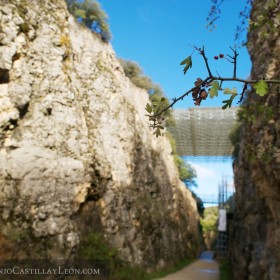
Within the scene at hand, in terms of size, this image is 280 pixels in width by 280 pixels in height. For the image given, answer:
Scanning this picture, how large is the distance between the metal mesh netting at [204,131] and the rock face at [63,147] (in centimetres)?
1849

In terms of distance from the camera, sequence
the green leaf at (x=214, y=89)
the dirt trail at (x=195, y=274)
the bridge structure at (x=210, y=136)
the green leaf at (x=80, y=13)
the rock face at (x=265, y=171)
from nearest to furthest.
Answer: the green leaf at (x=214, y=89), the rock face at (x=265, y=171), the dirt trail at (x=195, y=274), the green leaf at (x=80, y=13), the bridge structure at (x=210, y=136)

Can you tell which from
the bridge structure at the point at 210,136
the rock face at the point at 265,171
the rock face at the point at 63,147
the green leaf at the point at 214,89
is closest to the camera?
the green leaf at the point at 214,89

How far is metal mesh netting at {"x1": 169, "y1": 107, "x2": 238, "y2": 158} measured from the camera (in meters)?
41.8

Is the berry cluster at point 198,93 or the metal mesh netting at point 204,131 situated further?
the metal mesh netting at point 204,131

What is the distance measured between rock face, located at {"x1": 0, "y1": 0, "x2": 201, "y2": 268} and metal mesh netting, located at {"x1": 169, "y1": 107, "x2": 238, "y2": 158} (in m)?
18.5

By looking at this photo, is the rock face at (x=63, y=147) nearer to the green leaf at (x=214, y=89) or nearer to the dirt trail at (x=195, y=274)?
the dirt trail at (x=195, y=274)

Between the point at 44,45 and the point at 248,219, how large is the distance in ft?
38.7

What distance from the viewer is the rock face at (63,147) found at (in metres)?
11.3

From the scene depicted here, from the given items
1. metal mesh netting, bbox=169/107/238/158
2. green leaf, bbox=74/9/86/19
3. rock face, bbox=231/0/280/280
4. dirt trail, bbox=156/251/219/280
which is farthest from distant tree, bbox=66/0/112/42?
metal mesh netting, bbox=169/107/238/158

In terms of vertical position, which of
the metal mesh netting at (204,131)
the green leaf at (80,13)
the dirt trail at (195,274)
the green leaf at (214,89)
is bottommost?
the dirt trail at (195,274)

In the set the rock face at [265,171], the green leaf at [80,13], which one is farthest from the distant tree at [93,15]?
the rock face at [265,171]

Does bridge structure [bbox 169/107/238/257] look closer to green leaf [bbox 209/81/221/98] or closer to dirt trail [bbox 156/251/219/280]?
dirt trail [bbox 156/251/219/280]

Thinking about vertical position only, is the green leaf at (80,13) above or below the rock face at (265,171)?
above

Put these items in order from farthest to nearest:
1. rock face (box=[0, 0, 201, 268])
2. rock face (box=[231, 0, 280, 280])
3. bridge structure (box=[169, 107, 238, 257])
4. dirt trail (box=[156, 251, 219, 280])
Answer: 1. bridge structure (box=[169, 107, 238, 257])
2. dirt trail (box=[156, 251, 219, 280])
3. rock face (box=[0, 0, 201, 268])
4. rock face (box=[231, 0, 280, 280])
